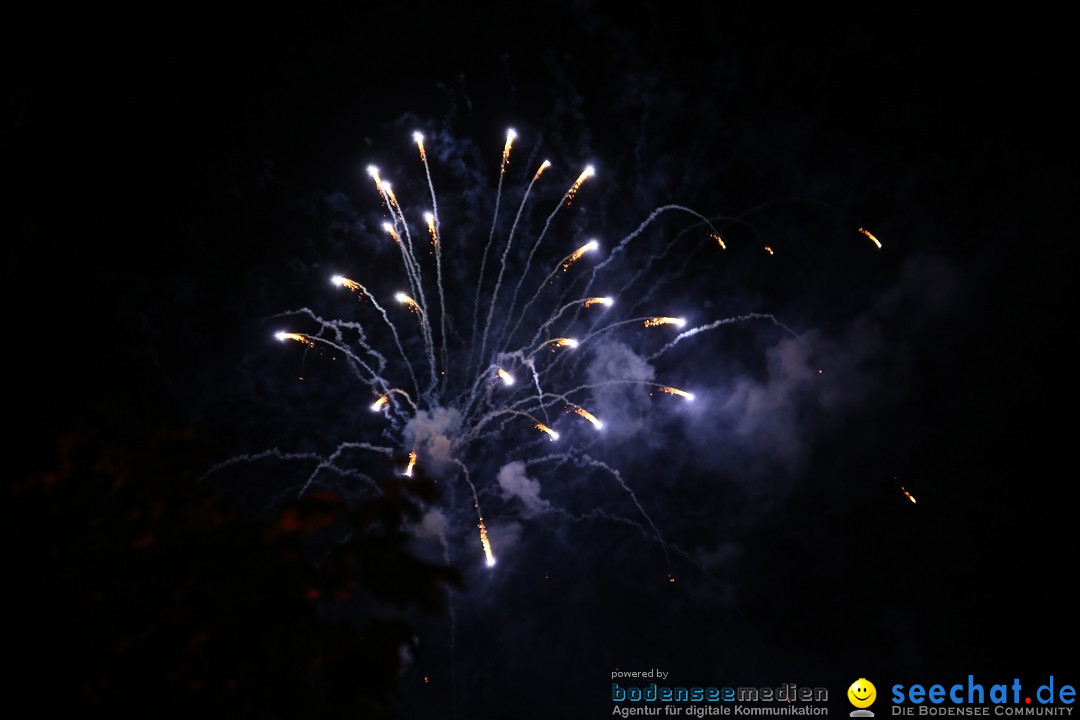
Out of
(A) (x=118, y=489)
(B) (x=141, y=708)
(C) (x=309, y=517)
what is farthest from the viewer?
(A) (x=118, y=489)

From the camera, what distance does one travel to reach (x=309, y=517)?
12.4 ft

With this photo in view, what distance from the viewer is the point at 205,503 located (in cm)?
412

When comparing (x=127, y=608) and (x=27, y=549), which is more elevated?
(x=27, y=549)

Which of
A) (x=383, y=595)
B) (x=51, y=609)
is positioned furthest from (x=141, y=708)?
(x=383, y=595)

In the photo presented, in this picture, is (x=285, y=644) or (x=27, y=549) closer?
(x=285, y=644)

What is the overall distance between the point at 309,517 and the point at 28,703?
2250mm

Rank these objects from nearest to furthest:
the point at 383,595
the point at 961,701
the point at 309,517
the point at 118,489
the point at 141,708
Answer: the point at 383,595 < the point at 309,517 < the point at 141,708 < the point at 118,489 < the point at 961,701

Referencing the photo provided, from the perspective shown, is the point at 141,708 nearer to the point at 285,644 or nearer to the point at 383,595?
the point at 285,644

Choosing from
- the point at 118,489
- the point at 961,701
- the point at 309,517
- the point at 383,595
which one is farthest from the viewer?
the point at 961,701

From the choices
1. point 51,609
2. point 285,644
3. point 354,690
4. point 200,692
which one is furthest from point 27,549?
point 354,690

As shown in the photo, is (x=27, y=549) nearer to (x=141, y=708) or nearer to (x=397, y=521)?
(x=141, y=708)

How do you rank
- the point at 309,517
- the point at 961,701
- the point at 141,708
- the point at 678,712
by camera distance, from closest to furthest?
the point at 309,517
the point at 141,708
the point at 961,701
the point at 678,712

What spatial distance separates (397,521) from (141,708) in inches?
86.4

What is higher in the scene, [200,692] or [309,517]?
[309,517]
